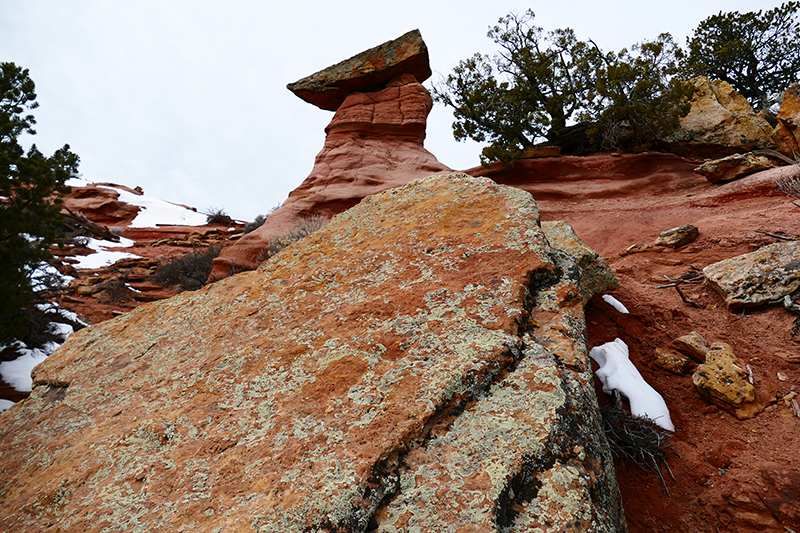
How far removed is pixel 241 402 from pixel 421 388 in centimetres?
83

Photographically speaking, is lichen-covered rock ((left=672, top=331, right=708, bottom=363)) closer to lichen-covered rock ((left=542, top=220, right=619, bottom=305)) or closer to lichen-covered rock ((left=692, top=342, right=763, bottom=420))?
lichen-covered rock ((left=692, top=342, right=763, bottom=420))

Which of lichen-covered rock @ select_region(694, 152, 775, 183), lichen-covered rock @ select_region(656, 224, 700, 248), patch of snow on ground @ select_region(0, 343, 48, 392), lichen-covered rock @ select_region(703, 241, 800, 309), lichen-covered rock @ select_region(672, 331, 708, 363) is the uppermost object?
lichen-covered rock @ select_region(694, 152, 775, 183)

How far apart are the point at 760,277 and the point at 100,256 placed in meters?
17.1

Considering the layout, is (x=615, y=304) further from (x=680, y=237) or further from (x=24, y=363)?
(x=24, y=363)

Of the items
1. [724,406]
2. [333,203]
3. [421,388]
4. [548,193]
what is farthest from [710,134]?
[421,388]

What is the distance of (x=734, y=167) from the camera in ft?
32.9

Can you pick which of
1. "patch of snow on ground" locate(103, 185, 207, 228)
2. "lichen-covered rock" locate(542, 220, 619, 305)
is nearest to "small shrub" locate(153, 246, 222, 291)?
"lichen-covered rock" locate(542, 220, 619, 305)

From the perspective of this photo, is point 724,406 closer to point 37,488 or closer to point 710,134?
point 37,488

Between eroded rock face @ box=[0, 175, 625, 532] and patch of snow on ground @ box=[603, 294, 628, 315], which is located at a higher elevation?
eroded rock face @ box=[0, 175, 625, 532]

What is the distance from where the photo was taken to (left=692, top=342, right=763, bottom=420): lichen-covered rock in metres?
2.63

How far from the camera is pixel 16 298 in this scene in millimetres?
4797

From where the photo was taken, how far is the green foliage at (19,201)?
485 cm

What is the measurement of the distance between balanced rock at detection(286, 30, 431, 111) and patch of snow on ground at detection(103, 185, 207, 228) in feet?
49.6

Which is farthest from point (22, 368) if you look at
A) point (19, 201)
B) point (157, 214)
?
point (157, 214)
